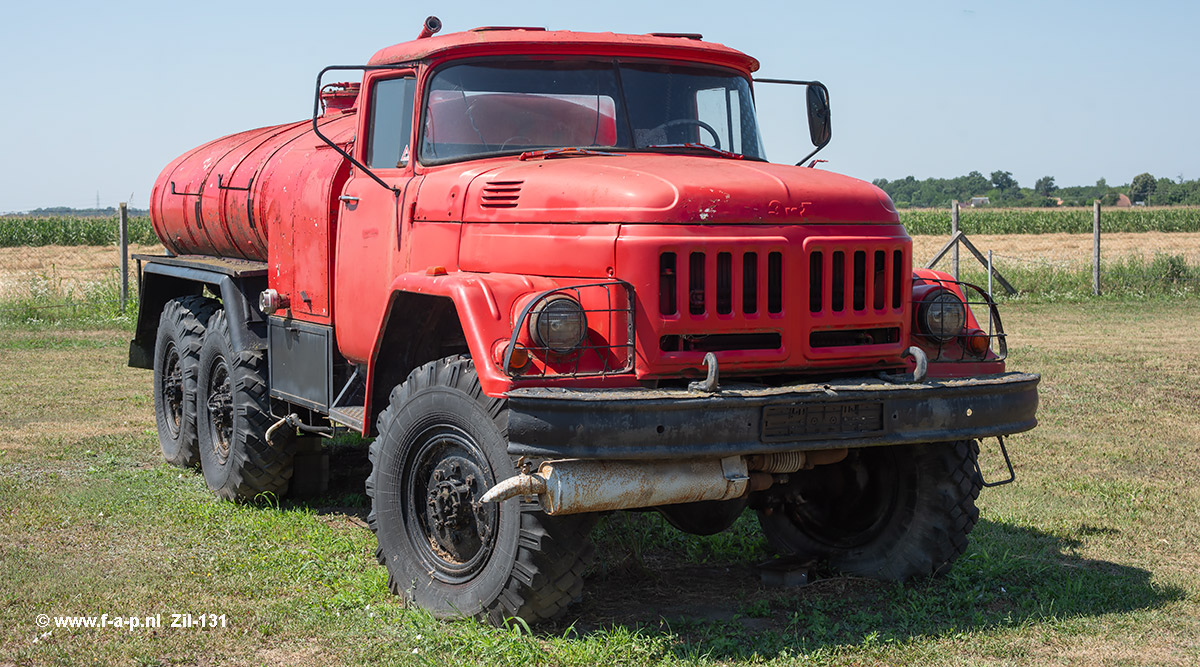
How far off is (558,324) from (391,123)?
7.41ft

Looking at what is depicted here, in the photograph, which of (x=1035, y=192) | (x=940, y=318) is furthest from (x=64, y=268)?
(x=1035, y=192)

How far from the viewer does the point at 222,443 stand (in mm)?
8227

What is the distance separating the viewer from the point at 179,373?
365 inches

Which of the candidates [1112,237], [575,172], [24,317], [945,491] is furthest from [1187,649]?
[1112,237]

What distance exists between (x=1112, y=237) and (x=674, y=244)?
155 feet

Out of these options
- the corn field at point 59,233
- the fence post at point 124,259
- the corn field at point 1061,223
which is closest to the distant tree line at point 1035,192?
the corn field at point 1061,223

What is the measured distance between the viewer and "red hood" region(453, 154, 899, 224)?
4891mm

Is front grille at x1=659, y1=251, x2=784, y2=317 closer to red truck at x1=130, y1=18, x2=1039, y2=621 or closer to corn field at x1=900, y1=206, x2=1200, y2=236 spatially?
red truck at x1=130, y1=18, x2=1039, y2=621

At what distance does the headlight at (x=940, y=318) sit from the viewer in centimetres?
568

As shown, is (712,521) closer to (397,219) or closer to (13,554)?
(397,219)

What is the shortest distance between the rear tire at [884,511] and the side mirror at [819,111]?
1849 mm

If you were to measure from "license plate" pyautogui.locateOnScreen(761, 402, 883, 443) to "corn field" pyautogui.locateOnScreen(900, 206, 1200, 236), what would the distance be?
50.2m

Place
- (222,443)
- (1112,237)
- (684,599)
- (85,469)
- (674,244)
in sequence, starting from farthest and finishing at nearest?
(1112,237) < (85,469) < (222,443) < (684,599) < (674,244)

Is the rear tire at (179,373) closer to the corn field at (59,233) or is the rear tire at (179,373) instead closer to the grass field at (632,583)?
the grass field at (632,583)
